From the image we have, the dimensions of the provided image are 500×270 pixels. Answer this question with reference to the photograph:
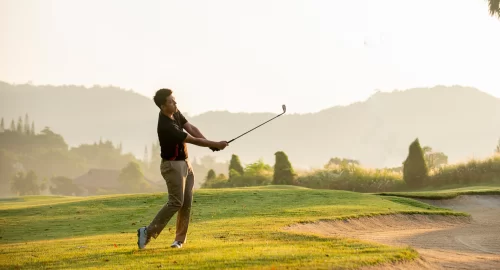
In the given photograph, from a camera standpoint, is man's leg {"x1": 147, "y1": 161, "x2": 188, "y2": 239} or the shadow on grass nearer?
the shadow on grass

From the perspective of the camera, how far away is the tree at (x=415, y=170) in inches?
1556

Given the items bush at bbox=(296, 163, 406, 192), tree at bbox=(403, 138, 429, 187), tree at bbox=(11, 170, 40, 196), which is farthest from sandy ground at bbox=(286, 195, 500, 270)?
tree at bbox=(11, 170, 40, 196)

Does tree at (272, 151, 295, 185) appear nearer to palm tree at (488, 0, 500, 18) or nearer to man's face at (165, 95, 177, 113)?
palm tree at (488, 0, 500, 18)

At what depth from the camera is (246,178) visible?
4659 cm

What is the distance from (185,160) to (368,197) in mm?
15820

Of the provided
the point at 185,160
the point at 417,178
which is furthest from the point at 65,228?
the point at 417,178

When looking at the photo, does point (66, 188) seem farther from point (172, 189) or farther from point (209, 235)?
point (172, 189)

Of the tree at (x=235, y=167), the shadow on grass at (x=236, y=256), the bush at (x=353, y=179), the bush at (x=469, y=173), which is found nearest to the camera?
the shadow on grass at (x=236, y=256)

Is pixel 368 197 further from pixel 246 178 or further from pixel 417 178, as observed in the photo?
pixel 246 178

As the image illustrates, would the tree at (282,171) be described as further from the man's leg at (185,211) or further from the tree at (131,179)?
the tree at (131,179)

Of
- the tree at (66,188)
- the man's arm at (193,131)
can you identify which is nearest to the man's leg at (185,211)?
the man's arm at (193,131)

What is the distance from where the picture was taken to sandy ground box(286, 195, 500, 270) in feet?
35.2

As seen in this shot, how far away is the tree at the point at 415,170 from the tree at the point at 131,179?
9661 centimetres

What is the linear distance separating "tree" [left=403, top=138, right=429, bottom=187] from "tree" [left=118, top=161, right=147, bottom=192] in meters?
96.6
